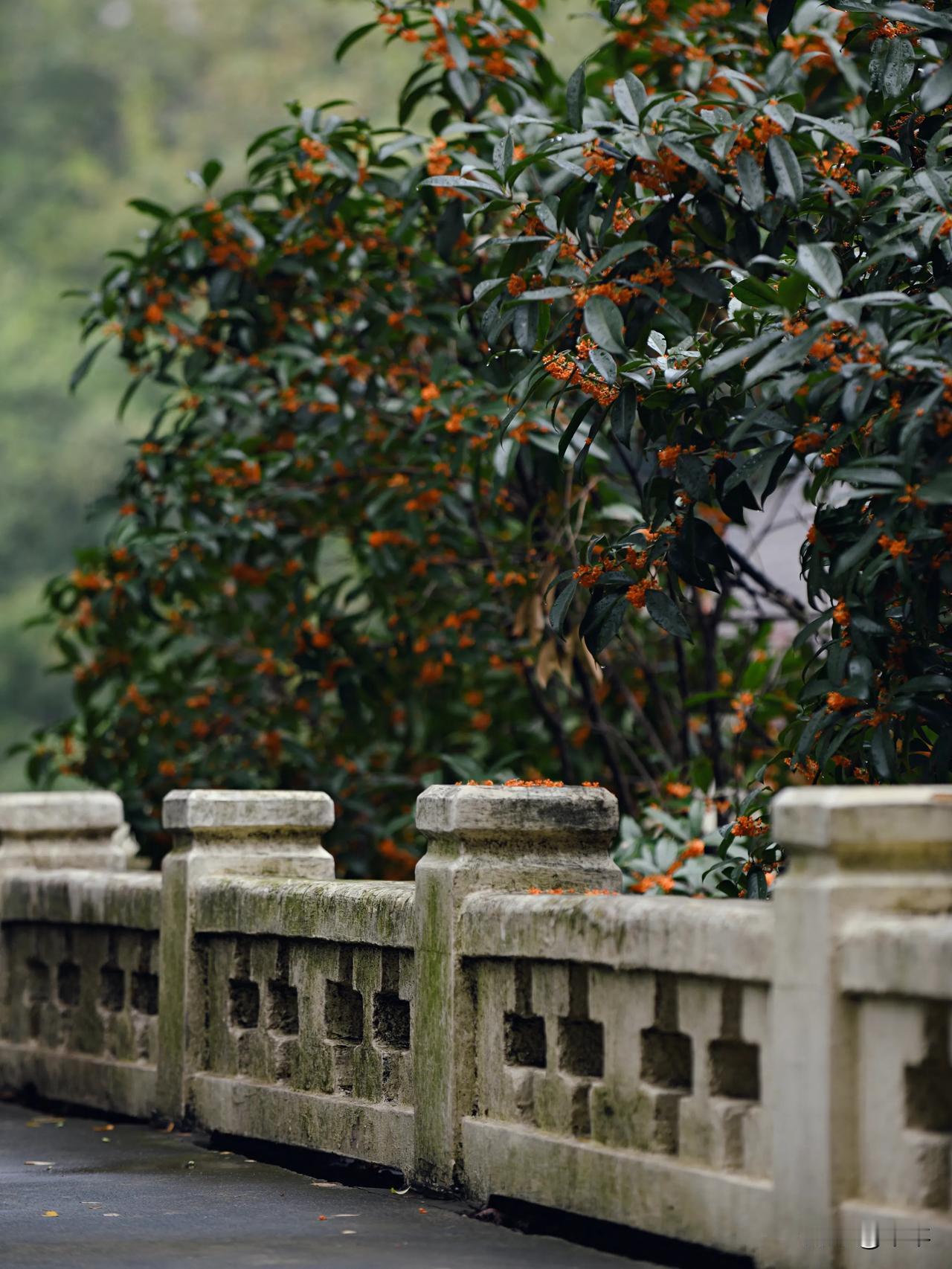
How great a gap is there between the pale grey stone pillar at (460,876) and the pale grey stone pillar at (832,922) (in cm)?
156

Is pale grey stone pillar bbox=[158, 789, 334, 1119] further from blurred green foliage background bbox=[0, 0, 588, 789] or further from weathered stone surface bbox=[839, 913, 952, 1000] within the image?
blurred green foliage background bbox=[0, 0, 588, 789]

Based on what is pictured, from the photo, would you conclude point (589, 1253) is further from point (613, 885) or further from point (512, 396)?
point (512, 396)

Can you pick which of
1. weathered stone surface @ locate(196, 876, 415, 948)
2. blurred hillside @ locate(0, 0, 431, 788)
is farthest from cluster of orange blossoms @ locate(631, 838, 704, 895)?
blurred hillside @ locate(0, 0, 431, 788)

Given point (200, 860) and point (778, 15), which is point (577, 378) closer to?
point (778, 15)

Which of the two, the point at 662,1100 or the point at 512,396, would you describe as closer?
the point at 662,1100

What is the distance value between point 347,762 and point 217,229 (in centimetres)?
262

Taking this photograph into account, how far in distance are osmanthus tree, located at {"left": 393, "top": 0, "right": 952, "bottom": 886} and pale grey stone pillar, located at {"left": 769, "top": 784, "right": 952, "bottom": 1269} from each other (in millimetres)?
754

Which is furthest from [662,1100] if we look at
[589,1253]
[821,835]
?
[821,835]

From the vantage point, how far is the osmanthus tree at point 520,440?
555 centimetres

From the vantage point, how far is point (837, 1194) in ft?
13.9

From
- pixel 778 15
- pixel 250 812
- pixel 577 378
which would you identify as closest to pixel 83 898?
pixel 250 812

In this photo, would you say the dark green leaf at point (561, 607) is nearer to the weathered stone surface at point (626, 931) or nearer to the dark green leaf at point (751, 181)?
the weathered stone surface at point (626, 931)

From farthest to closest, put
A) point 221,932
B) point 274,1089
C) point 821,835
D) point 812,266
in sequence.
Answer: point 221,932, point 274,1089, point 812,266, point 821,835

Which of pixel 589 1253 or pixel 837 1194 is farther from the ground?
pixel 837 1194
